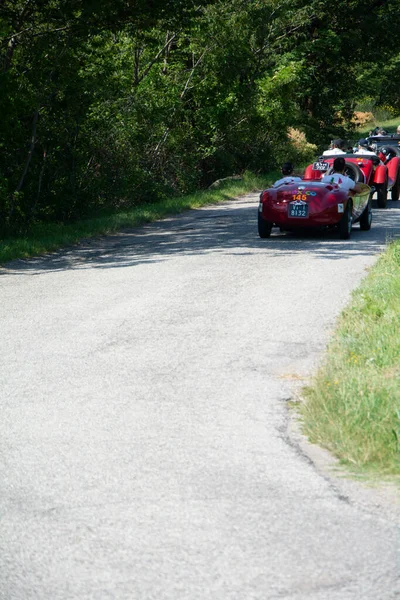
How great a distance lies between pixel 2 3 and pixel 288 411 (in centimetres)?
1446

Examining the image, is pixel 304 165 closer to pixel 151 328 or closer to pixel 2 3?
pixel 2 3

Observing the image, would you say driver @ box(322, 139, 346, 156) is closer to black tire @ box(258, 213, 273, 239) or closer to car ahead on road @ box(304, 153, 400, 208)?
car ahead on road @ box(304, 153, 400, 208)

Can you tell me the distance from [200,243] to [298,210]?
5.98ft

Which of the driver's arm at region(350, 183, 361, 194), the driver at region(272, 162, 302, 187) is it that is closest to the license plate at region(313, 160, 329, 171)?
the driver at region(272, 162, 302, 187)

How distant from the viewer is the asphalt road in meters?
4.08

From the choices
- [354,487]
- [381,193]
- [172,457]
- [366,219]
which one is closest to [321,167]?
[366,219]

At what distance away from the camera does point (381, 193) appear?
23266mm

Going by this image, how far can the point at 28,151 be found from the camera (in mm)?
19672

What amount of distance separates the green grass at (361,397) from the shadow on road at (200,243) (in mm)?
6443

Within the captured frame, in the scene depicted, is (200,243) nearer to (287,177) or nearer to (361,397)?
(287,177)

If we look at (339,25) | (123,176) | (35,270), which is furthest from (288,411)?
(339,25)

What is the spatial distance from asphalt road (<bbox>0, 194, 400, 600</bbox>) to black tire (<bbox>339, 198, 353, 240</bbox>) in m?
4.92

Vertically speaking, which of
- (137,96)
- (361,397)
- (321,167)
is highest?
(137,96)

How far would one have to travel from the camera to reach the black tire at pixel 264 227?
1734 cm
